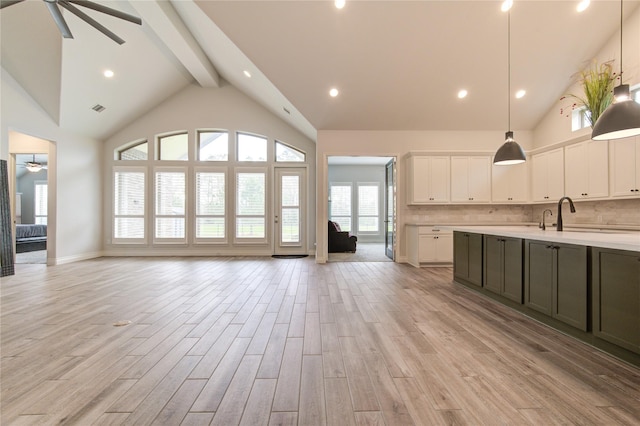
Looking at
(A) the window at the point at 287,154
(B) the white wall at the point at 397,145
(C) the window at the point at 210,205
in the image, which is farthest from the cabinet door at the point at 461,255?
(C) the window at the point at 210,205

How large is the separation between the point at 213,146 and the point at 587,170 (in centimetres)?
825

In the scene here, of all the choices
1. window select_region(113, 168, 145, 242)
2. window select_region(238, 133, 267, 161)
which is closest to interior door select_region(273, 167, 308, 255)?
window select_region(238, 133, 267, 161)

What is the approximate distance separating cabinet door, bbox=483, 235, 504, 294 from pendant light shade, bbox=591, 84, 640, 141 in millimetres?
1614

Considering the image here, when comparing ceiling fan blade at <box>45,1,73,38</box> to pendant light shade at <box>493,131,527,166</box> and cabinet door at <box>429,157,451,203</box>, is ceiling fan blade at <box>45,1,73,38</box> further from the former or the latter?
cabinet door at <box>429,157,451,203</box>

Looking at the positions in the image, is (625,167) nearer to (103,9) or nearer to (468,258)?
(468,258)

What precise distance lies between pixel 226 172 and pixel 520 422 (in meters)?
7.71

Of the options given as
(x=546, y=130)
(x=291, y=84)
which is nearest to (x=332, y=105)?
(x=291, y=84)

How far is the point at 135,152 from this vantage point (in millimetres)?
8039

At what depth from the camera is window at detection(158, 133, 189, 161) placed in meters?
7.98

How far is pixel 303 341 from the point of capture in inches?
98.2

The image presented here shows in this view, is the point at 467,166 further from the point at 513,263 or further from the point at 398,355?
the point at 398,355

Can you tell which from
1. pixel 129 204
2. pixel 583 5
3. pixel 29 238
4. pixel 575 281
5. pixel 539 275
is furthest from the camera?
pixel 29 238

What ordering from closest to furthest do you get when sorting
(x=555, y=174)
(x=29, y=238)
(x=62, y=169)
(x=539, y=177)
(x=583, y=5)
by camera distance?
(x=583, y=5)
(x=555, y=174)
(x=539, y=177)
(x=62, y=169)
(x=29, y=238)

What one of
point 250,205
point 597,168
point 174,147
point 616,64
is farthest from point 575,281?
point 174,147
